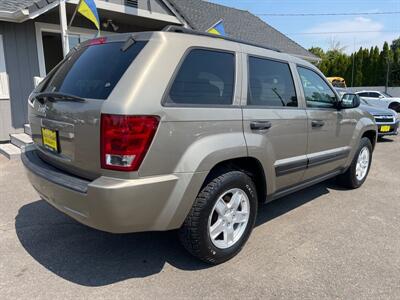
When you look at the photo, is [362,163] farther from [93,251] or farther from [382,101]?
[382,101]

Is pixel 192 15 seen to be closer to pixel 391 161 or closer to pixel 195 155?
pixel 391 161

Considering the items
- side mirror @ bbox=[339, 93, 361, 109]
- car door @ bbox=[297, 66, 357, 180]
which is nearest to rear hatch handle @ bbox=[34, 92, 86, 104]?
car door @ bbox=[297, 66, 357, 180]

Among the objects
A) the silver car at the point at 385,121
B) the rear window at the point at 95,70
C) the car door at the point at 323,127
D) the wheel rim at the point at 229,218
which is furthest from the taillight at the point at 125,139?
the silver car at the point at 385,121

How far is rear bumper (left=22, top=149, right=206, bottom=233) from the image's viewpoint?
2242 mm

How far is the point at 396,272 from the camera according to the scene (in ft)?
9.37

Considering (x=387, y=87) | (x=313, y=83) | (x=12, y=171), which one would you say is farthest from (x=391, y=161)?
(x=387, y=87)

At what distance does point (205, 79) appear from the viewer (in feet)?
8.96

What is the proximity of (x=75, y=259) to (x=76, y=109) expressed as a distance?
4.59 feet

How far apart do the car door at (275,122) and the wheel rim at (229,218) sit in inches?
14.8

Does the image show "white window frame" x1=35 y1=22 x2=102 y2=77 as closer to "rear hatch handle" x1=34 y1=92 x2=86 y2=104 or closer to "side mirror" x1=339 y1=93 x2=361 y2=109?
"rear hatch handle" x1=34 y1=92 x2=86 y2=104

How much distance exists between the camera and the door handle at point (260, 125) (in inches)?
117

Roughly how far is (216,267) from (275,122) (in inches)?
57.2

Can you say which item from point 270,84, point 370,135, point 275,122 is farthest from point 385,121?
point 275,122

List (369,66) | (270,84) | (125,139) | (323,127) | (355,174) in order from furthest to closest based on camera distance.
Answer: (369,66), (355,174), (323,127), (270,84), (125,139)
